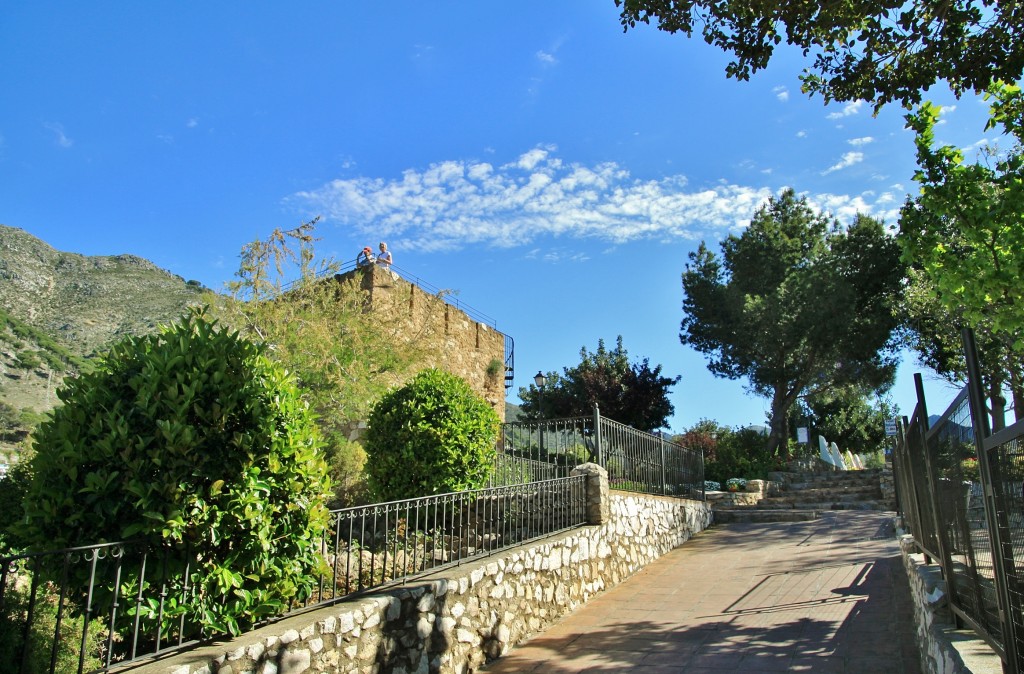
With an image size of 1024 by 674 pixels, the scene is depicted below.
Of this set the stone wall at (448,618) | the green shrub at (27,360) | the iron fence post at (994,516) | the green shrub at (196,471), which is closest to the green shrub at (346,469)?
the stone wall at (448,618)

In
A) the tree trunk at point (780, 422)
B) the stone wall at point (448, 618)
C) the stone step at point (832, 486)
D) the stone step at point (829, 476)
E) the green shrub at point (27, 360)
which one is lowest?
the stone wall at point (448, 618)

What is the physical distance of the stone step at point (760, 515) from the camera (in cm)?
1482

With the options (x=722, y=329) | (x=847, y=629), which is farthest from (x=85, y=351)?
(x=847, y=629)

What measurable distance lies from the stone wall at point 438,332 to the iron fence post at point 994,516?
1036cm

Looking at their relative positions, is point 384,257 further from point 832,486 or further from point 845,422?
point 845,422

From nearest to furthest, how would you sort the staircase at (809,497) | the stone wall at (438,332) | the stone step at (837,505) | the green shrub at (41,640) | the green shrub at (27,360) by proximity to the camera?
1. the green shrub at (41,640)
2. the staircase at (809,497)
3. the stone wall at (438,332)
4. the stone step at (837,505)
5. the green shrub at (27,360)

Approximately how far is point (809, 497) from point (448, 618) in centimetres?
1619

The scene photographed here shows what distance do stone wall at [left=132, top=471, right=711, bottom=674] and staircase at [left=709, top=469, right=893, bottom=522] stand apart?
6.51m

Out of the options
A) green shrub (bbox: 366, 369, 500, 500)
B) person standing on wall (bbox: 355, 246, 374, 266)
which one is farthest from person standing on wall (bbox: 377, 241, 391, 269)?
green shrub (bbox: 366, 369, 500, 500)

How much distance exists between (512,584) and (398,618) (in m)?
1.86

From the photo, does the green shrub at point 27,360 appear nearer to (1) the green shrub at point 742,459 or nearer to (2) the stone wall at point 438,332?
(2) the stone wall at point 438,332

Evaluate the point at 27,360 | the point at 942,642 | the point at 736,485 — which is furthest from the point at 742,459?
the point at 27,360

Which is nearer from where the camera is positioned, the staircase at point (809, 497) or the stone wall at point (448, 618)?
the stone wall at point (448, 618)

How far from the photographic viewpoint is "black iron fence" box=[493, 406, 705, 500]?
34.7 ft
